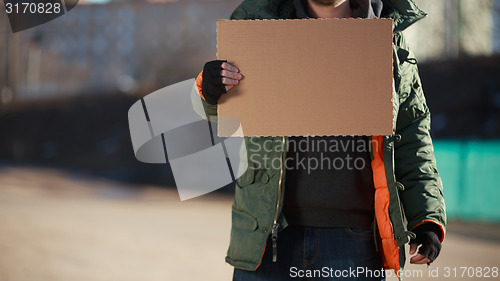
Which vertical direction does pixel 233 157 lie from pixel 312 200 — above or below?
below

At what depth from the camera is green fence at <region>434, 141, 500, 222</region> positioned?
9266 millimetres

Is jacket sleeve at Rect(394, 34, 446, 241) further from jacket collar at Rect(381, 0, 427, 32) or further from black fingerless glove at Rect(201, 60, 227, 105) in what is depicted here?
black fingerless glove at Rect(201, 60, 227, 105)

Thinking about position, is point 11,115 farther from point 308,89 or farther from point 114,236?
point 308,89

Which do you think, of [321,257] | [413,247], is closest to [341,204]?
[321,257]

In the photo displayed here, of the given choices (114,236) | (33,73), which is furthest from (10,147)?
(114,236)

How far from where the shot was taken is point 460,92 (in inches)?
593

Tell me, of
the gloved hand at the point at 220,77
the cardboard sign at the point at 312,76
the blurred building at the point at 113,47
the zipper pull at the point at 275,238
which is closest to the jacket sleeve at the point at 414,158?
the cardboard sign at the point at 312,76

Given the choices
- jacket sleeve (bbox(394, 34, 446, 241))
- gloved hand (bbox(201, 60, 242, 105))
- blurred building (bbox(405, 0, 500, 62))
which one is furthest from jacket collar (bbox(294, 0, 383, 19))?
blurred building (bbox(405, 0, 500, 62))

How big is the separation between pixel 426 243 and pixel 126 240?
587cm

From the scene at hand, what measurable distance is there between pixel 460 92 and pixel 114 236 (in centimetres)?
1023

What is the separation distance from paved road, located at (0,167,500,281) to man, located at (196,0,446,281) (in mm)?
3964

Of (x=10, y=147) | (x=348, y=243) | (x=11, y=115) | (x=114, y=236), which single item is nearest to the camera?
(x=348, y=243)

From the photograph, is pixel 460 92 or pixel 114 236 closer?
pixel 114 236

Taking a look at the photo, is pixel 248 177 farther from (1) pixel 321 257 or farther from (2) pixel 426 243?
(2) pixel 426 243
